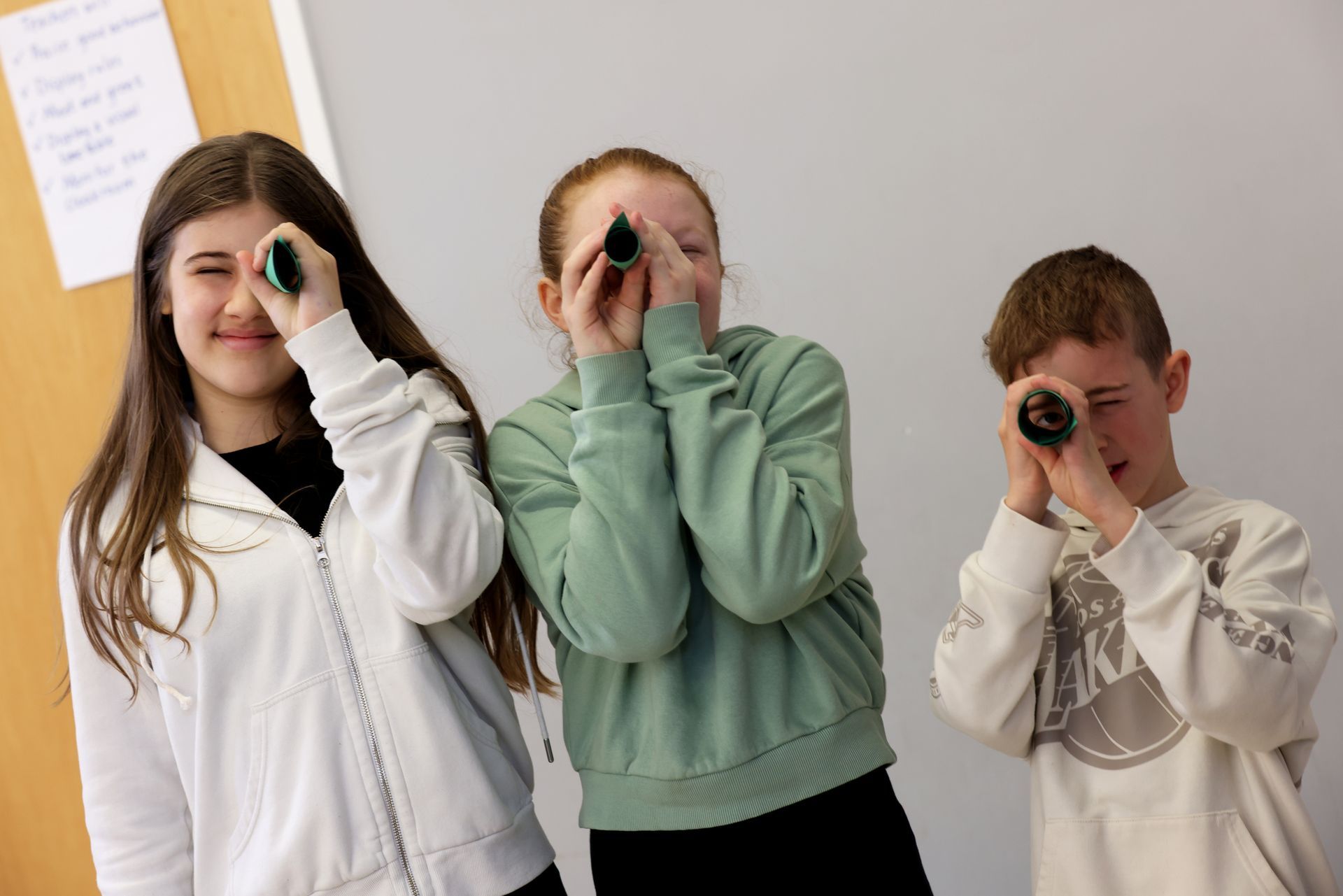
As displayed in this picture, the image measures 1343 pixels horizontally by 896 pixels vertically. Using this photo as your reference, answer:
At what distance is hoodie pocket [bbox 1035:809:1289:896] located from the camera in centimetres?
93

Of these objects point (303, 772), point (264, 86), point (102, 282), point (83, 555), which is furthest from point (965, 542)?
point (102, 282)

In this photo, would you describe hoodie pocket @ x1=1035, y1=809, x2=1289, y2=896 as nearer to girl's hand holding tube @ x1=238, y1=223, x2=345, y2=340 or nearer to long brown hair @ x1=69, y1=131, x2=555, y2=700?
long brown hair @ x1=69, y1=131, x2=555, y2=700

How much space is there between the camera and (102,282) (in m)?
1.89

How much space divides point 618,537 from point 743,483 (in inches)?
4.3

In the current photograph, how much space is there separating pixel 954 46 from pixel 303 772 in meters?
1.25

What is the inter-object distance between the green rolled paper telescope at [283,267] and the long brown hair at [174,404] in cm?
15

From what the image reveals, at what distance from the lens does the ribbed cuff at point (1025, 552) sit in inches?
38.8

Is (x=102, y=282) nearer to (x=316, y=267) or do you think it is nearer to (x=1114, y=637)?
(x=316, y=267)

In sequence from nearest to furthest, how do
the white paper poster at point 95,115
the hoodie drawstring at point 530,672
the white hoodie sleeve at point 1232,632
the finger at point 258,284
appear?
the white hoodie sleeve at point 1232,632 < the finger at point 258,284 < the hoodie drawstring at point 530,672 < the white paper poster at point 95,115

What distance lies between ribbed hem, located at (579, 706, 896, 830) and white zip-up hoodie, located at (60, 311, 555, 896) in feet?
0.49

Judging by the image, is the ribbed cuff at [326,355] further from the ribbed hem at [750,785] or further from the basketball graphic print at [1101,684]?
the basketball graphic print at [1101,684]

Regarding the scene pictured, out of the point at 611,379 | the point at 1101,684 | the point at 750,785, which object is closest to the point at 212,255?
the point at 611,379

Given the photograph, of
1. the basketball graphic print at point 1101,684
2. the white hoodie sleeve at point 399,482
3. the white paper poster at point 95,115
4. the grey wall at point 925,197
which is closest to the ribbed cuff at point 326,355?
the white hoodie sleeve at point 399,482

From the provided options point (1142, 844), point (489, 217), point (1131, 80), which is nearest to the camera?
point (1142, 844)
